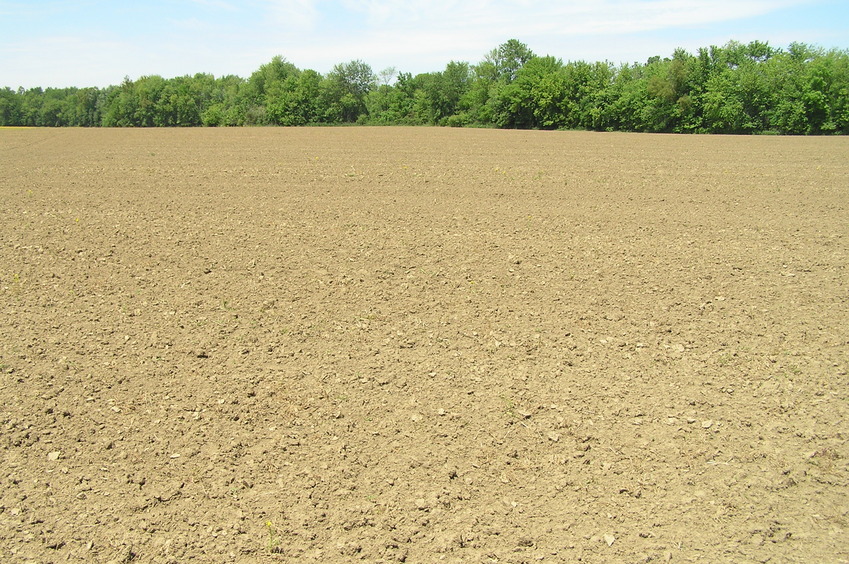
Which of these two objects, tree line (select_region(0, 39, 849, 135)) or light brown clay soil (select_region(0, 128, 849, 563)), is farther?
tree line (select_region(0, 39, 849, 135))

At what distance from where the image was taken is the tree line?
Result: 51188 millimetres

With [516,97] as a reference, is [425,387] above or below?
below

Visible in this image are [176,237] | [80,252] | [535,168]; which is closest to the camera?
[80,252]

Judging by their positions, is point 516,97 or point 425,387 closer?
point 425,387

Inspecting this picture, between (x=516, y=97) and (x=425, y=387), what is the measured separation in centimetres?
6192

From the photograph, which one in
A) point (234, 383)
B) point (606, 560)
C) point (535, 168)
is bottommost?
point (606, 560)

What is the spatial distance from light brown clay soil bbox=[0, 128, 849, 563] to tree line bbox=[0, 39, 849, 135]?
42181 mm

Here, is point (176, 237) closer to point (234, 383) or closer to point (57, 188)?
point (234, 383)

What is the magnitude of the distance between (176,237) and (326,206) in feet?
13.8

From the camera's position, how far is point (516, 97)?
64812 millimetres

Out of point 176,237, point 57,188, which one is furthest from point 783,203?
point 57,188

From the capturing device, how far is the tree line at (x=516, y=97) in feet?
168

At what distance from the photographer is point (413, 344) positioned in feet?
26.3

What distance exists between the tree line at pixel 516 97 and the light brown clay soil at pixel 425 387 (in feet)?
138
